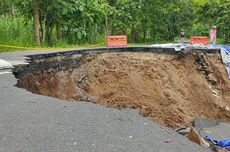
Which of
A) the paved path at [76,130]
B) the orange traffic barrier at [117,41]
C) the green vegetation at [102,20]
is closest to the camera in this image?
the paved path at [76,130]

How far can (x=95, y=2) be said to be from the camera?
21.7 meters

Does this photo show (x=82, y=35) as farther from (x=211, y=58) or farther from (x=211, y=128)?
(x=211, y=128)

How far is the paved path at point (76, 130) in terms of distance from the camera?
4613mm

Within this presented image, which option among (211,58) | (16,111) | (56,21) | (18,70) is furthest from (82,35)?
(16,111)

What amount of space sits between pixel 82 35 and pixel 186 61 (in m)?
10.3

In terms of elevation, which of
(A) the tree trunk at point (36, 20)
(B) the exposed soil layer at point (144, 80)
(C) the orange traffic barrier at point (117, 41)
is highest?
(A) the tree trunk at point (36, 20)

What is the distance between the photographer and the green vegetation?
1978 centimetres

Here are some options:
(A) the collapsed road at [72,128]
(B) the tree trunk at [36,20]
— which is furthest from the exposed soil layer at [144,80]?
(B) the tree trunk at [36,20]

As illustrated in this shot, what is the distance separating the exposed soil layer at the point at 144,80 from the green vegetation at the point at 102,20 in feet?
27.7

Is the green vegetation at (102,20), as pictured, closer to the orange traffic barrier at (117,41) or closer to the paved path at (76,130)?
the orange traffic barrier at (117,41)

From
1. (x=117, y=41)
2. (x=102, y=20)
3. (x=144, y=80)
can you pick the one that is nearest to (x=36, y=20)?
(x=117, y=41)

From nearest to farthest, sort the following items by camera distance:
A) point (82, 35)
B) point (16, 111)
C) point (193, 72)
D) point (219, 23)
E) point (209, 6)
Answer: point (16, 111) → point (193, 72) → point (82, 35) → point (219, 23) → point (209, 6)

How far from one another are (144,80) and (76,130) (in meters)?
6.13

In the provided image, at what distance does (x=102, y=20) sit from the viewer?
75.0 ft
